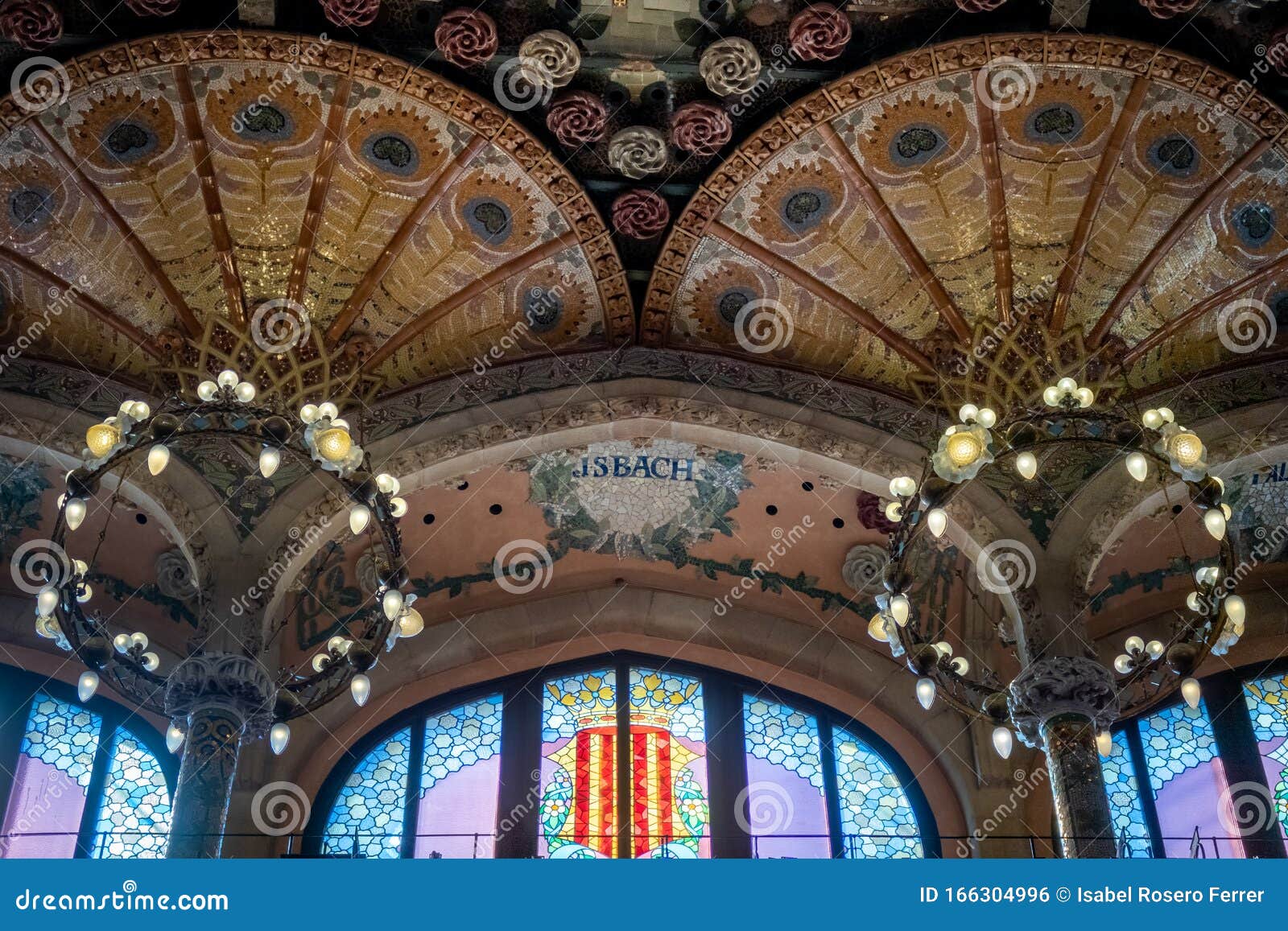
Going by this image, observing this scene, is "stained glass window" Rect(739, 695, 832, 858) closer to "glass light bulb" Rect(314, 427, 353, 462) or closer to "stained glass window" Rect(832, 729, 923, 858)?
"stained glass window" Rect(832, 729, 923, 858)

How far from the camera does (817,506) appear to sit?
42.0 feet

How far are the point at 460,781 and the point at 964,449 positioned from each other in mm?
5102

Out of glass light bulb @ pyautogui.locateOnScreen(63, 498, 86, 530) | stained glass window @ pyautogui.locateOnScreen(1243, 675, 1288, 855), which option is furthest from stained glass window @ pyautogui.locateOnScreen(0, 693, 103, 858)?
stained glass window @ pyautogui.locateOnScreen(1243, 675, 1288, 855)

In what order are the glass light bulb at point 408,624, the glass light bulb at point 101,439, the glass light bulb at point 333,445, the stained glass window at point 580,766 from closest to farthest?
the glass light bulb at point 101,439, the glass light bulb at point 333,445, the glass light bulb at point 408,624, the stained glass window at point 580,766

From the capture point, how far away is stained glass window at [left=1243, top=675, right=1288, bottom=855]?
12055mm

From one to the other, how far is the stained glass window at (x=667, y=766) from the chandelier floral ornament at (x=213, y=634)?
116 inches

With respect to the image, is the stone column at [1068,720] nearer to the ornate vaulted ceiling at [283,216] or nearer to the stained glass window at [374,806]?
the ornate vaulted ceiling at [283,216]

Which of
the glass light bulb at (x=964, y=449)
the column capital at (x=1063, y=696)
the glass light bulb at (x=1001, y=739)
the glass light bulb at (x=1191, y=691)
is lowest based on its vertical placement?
the glass light bulb at (x=1001, y=739)

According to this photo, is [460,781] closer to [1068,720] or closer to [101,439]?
[101,439]

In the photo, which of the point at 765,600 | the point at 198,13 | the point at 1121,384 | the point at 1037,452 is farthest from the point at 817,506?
the point at 198,13

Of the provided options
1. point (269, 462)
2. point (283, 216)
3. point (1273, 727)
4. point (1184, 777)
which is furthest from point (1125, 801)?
point (283, 216)

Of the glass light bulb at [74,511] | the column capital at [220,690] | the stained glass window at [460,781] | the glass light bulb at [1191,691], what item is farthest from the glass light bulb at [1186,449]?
the glass light bulb at [74,511]

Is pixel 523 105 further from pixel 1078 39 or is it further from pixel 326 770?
pixel 326 770

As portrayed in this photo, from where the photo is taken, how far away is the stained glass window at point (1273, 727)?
1205 centimetres
